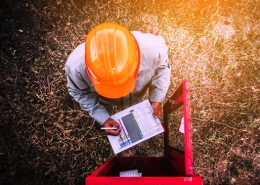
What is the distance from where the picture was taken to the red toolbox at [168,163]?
5.59 feet

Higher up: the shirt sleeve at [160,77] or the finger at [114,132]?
the shirt sleeve at [160,77]

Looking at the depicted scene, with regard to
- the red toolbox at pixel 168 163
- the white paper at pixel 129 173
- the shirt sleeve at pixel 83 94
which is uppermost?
the shirt sleeve at pixel 83 94

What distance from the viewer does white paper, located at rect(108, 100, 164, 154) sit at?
2586 millimetres

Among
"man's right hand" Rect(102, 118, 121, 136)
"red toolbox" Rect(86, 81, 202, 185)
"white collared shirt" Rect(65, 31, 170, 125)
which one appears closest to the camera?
"red toolbox" Rect(86, 81, 202, 185)

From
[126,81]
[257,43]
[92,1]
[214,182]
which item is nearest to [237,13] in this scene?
[257,43]

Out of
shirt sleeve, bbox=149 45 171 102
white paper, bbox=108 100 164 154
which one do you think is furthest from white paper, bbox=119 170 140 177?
shirt sleeve, bbox=149 45 171 102

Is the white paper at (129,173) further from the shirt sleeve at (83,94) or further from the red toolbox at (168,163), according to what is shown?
the shirt sleeve at (83,94)

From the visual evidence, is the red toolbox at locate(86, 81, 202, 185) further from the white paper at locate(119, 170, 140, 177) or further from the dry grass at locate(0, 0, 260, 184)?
the dry grass at locate(0, 0, 260, 184)

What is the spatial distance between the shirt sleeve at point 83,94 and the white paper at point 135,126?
8.7 inches

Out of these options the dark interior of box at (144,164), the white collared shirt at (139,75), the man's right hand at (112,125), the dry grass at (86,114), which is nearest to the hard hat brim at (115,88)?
the white collared shirt at (139,75)

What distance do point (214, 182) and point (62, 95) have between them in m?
2.16

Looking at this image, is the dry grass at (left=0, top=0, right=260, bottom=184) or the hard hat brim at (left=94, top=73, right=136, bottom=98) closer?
the hard hat brim at (left=94, top=73, right=136, bottom=98)

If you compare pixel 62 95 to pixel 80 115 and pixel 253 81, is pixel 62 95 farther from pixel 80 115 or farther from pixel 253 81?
pixel 253 81

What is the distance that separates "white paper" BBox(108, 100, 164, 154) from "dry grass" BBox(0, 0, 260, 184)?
704mm
